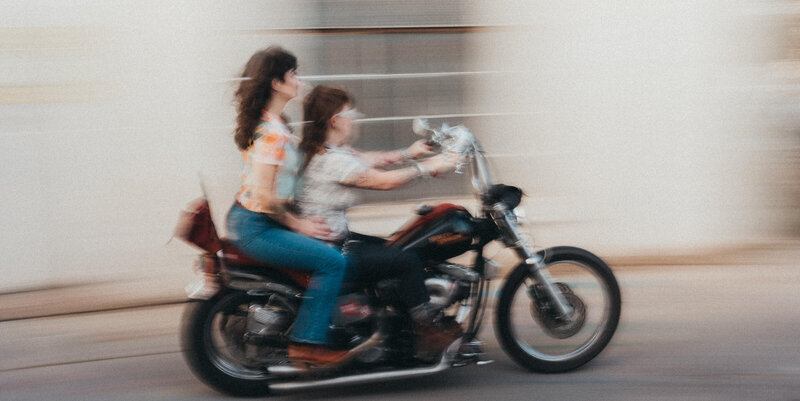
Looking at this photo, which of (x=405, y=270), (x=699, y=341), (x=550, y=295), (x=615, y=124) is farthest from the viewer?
(x=615, y=124)

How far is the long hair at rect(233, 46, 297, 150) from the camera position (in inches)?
152

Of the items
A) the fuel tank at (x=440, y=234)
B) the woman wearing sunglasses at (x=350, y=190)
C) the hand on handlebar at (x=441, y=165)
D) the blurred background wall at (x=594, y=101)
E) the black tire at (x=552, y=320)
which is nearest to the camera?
the hand on handlebar at (x=441, y=165)

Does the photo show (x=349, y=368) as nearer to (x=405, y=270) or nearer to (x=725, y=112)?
(x=405, y=270)

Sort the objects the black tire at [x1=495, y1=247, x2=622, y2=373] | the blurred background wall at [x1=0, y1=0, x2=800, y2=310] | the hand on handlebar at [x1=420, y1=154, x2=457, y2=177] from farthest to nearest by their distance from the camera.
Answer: the blurred background wall at [x1=0, y1=0, x2=800, y2=310]
the black tire at [x1=495, y1=247, x2=622, y2=373]
the hand on handlebar at [x1=420, y1=154, x2=457, y2=177]

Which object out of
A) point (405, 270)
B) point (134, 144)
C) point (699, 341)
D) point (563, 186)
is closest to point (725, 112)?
point (563, 186)

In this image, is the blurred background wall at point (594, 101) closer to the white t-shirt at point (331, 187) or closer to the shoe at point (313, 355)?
the white t-shirt at point (331, 187)

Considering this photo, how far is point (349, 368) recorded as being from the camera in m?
3.94

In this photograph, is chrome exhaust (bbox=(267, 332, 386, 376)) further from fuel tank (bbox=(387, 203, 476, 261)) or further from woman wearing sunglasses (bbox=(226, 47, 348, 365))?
fuel tank (bbox=(387, 203, 476, 261))

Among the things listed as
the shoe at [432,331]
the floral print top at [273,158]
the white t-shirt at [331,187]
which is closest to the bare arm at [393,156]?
the white t-shirt at [331,187]

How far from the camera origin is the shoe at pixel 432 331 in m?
3.87

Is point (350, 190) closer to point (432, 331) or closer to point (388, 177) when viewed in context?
point (388, 177)

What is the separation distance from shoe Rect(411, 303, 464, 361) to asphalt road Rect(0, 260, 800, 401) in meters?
0.24

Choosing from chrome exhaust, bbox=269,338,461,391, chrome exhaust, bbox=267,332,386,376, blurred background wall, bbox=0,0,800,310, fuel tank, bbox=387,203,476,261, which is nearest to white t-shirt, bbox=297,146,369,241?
fuel tank, bbox=387,203,476,261

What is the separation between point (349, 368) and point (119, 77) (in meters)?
2.94
